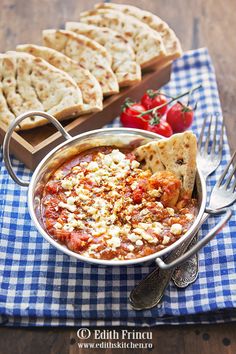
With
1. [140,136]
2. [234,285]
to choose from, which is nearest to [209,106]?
[140,136]

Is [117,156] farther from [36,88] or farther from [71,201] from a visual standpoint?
[36,88]

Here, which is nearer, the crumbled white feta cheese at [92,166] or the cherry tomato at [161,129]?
the crumbled white feta cheese at [92,166]

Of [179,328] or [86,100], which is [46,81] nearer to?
[86,100]

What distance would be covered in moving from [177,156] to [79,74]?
1.35 meters

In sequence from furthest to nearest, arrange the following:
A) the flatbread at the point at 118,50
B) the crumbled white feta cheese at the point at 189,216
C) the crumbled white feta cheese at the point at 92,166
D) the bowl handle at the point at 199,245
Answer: the flatbread at the point at 118,50, the crumbled white feta cheese at the point at 92,166, the crumbled white feta cheese at the point at 189,216, the bowl handle at the point at 199,245

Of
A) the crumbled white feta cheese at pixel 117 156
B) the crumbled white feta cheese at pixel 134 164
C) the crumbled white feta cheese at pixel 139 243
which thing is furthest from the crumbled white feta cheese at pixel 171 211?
the crumbled white feta cheese at pixel 117 156

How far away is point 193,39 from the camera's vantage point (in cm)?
584

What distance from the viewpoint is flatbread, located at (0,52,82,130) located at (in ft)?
14.3

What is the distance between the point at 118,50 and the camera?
15.9 ft

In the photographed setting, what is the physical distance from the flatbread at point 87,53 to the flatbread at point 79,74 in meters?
0.11

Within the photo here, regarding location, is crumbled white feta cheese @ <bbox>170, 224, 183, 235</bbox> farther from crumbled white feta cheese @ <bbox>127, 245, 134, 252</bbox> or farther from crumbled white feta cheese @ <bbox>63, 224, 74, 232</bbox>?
crumbled white feta cheese @ <bbox>63, 224, 74, 232</bbox>

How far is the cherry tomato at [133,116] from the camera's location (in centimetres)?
462

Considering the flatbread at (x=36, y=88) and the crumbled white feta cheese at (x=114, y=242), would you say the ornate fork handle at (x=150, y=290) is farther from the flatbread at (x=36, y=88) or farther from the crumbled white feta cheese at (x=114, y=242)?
the flatbread at (x=36, y=88)

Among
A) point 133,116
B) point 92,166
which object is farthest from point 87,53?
point 92,166
